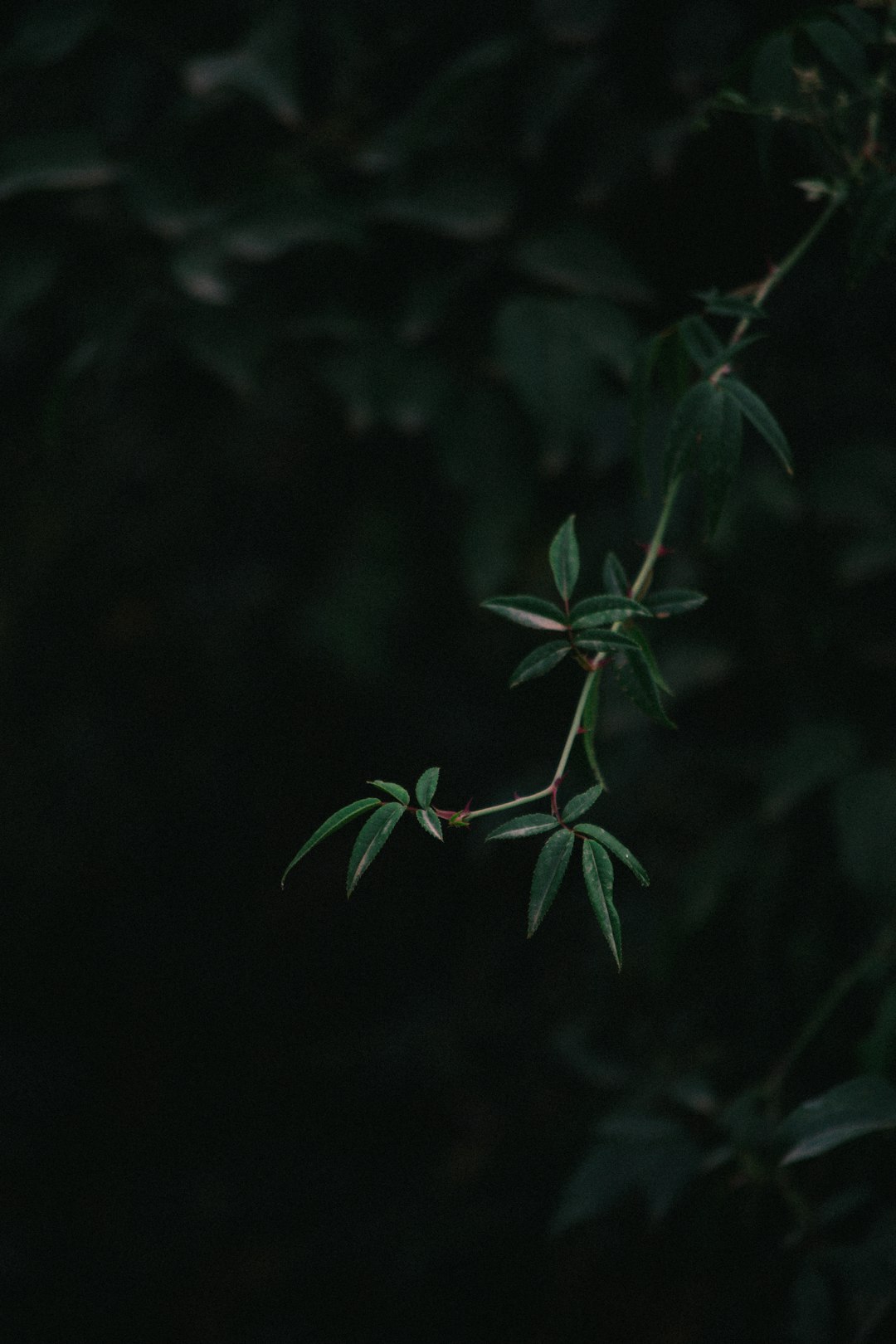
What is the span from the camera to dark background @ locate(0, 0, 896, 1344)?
28.5 inches

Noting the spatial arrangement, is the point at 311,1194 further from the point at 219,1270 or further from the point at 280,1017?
the point at 280,1017

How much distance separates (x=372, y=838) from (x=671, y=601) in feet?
0.51

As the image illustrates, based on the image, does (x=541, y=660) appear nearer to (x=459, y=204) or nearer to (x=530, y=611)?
(x=530, y=611)

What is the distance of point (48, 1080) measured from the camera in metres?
1.66

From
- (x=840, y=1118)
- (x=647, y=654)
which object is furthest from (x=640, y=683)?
(x=840, y=1118)

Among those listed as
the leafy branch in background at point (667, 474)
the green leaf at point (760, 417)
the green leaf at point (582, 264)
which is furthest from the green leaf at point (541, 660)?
the green leaf at point (582, 264)

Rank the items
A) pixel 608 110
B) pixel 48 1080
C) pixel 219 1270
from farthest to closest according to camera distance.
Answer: pixel 48 1080, pixel 219 1270, pixel 608 110

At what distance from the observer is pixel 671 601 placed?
1.40 feet

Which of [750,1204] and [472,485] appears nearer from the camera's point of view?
[750,1204]

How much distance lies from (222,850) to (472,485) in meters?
1.25

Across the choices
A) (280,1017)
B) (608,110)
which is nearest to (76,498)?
(280,1017)

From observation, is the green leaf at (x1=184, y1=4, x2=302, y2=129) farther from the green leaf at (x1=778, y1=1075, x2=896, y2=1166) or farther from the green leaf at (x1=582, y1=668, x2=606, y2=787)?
the green leaf at (x1=778, y1=1075, x2=896, y2=1166)

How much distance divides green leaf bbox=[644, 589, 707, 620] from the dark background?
0.69 feet

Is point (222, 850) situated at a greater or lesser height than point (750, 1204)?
lesser
